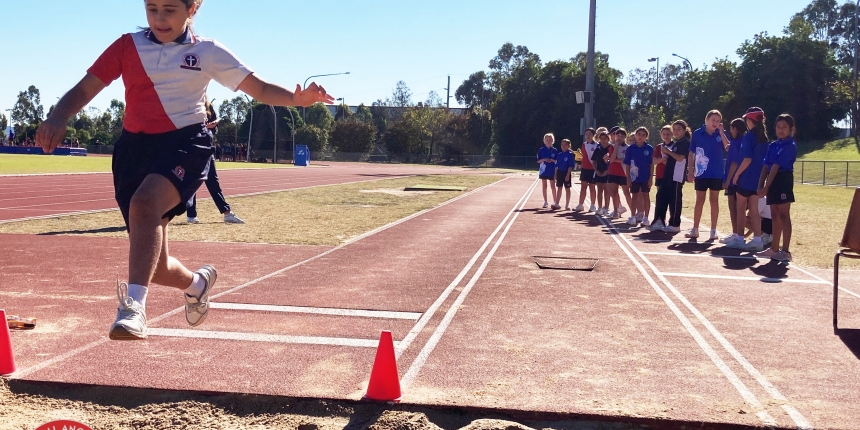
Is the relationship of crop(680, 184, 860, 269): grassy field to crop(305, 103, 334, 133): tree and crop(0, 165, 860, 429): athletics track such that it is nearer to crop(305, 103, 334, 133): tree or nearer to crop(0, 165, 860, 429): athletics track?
crop(0, 165, 860, 429): athletics track

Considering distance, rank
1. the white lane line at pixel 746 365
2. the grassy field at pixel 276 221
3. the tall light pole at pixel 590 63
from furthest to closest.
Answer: the tall light pole at pixel 590 63 < the grassy field at pixel 276 221 < the white lane line at pixel 746 365

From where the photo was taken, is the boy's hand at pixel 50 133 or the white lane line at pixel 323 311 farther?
the white lane line at pixel 323 311

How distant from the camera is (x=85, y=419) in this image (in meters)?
4.04

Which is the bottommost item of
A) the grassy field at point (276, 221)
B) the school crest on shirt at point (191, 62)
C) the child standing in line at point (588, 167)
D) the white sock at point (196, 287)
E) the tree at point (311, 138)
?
the grassy field at point (276, 221)

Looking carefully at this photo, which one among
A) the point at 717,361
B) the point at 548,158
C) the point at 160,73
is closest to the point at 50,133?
the point at 160,73

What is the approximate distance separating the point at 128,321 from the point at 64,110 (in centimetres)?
117

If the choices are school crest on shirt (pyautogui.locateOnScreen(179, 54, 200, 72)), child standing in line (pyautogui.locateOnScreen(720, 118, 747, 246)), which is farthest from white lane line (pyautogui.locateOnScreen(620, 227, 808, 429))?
child standing in line (pyautogui.locateOnScreen(720, 118, 747, 246))

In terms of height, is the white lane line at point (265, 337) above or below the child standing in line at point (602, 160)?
below

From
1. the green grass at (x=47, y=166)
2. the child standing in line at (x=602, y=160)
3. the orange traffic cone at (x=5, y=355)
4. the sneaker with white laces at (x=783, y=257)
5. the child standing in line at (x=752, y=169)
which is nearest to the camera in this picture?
the orange traffic cone at (x=5, y=355)

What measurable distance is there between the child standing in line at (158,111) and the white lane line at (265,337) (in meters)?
1.44

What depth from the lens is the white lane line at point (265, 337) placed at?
213 inches

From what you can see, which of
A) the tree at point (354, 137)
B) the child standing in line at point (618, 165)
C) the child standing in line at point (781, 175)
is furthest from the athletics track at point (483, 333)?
the tree at point (354, 137)

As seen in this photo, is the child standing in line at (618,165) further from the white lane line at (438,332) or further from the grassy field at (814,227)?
the white lane line at (438,332)

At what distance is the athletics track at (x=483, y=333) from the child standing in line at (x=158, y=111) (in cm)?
108
